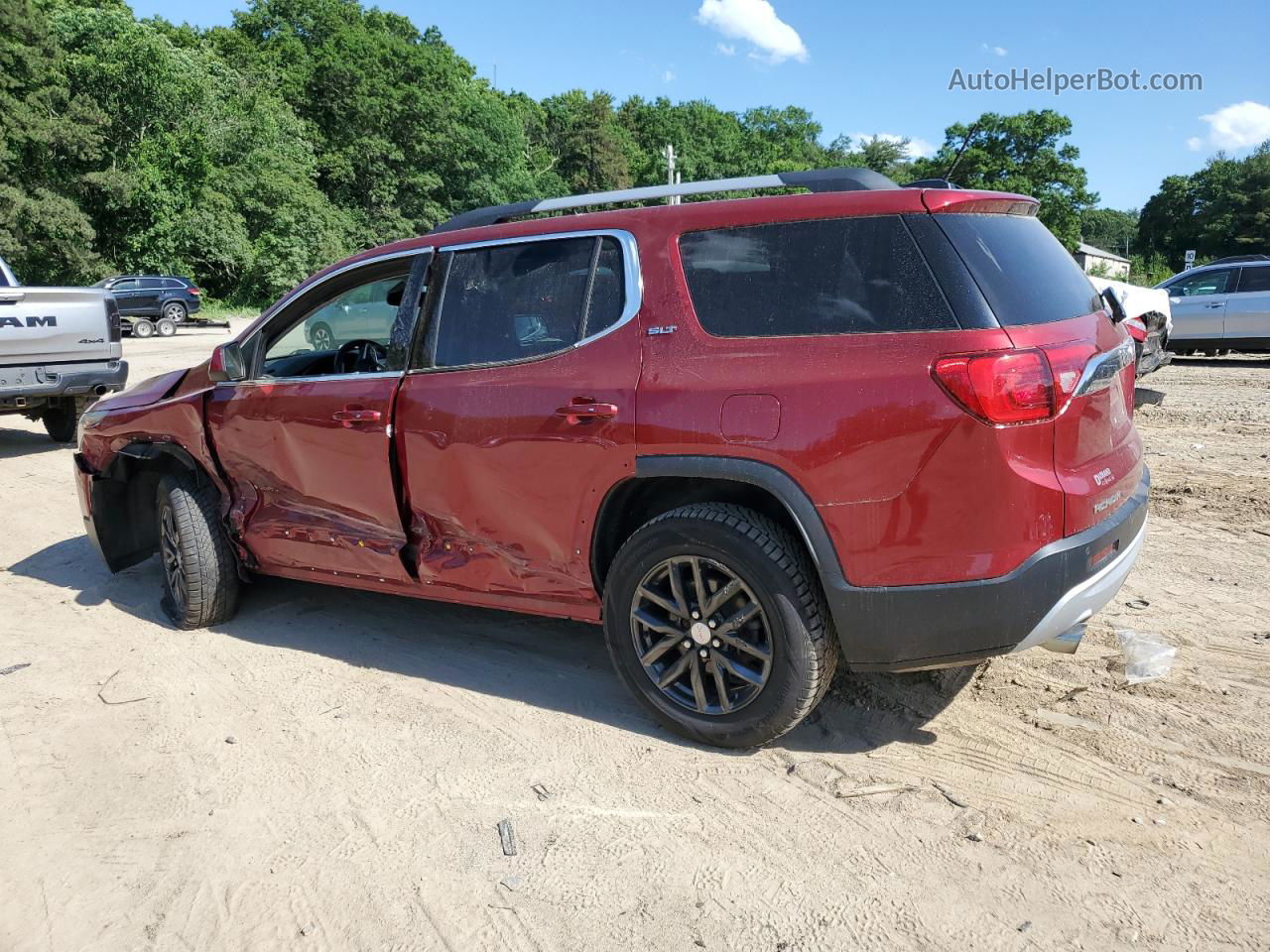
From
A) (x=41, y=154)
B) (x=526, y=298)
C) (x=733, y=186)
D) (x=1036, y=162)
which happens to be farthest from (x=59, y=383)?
(x=1036, y=162)

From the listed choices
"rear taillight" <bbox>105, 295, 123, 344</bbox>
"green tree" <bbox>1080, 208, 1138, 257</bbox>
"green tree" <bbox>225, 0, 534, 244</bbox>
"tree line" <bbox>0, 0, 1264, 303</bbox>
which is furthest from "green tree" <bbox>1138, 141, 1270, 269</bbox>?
"rear taillight" <bbox>105, 295, 123, 344</bbox>

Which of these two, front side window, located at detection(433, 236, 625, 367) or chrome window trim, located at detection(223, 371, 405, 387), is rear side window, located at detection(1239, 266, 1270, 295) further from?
chrome window trim, located at detection(223, 371, 405, 387)

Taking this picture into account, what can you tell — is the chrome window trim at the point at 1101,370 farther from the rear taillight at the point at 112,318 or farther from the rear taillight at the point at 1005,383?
the rear taillight at the point at 112,318

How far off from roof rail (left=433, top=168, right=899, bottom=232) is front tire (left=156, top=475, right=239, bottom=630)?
6.17 ft

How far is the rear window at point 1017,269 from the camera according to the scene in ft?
9.25

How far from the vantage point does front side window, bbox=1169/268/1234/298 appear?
14.8 metres

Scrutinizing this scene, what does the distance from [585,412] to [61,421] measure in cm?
905

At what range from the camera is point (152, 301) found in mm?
27062

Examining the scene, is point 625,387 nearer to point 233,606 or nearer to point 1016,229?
point 1016,229

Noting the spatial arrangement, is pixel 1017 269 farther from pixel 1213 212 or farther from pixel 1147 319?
pixel 1213 212

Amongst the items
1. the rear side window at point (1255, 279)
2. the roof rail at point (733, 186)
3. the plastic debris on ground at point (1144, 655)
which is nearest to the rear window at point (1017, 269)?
the roof rail at point (733, 186)

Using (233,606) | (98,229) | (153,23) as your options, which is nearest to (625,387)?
(233,606)

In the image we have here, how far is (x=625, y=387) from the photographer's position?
10.6ft

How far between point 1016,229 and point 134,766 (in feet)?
11.8
